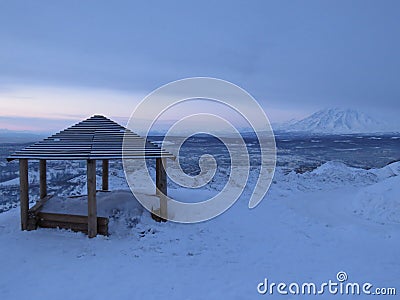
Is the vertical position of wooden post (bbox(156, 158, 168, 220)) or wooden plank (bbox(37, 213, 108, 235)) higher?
wooden post (bbox(156, 158, 168, 220))

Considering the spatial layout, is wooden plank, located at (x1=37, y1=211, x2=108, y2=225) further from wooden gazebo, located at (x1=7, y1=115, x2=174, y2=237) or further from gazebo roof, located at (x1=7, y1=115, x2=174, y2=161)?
gazebo roof, located at (x1=7, y1=115, x2=174, y2=161)

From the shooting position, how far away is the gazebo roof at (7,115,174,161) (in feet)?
24.3

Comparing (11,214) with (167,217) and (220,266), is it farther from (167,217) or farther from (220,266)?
(220,266)

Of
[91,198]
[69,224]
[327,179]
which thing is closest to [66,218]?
[69,224]

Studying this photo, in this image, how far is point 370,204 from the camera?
10.7 meters

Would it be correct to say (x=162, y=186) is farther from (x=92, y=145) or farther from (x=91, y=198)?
(x=92, y=145)

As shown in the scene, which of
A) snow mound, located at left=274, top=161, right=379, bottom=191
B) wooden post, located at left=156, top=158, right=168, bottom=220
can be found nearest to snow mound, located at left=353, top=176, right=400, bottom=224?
snow mound, located at left=274, top=161, right=379, bottom=191

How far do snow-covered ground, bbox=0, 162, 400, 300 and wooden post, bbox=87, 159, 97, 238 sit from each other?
0.87 feet

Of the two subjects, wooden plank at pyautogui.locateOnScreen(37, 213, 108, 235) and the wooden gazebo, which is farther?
wooden plank at pyautogui.locateOnScreen(37, 213, 108, 235)

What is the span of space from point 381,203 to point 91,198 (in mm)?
8555

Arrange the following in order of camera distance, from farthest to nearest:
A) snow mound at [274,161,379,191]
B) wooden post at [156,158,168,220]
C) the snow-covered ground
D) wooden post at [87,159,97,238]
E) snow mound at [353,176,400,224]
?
snow mound at [274,161,379,191]
snow mound at [353,176,400,224]
wooden post at [156,158,168,220]
wooden post at [87,159,97,238]
the snow-covered ground

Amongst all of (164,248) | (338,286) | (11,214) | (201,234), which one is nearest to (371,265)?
(338,286)

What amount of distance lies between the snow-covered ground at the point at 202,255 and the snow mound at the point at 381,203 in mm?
30

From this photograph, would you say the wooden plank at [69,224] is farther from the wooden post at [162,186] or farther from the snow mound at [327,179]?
the snow mound at [327,179]
